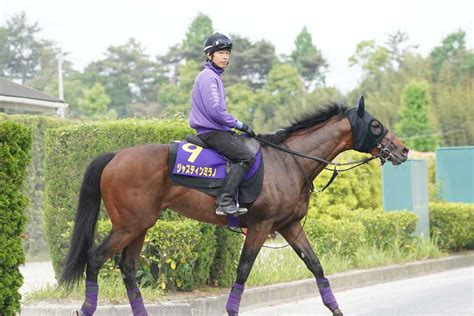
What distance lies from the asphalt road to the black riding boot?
2.66 m

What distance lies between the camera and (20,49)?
6034 centimetres

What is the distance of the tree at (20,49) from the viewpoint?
58.9 metres

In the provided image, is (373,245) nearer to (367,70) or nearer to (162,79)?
(162,79)

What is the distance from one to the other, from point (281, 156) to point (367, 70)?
72.0 m

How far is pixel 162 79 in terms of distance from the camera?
2564 inches

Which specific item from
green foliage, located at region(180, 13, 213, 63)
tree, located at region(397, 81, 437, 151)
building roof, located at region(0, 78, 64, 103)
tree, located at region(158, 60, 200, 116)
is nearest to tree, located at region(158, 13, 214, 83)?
green foliage, located at region(180, 13, 213, 63)

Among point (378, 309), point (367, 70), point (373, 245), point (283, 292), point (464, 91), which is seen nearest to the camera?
point (378, 309)

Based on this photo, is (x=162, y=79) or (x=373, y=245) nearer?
(x=373, y=245)

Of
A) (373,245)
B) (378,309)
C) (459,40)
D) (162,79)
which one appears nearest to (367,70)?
(459,40)

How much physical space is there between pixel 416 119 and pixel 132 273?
53.5m

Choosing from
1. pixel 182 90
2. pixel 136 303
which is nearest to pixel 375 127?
pixel 136 303

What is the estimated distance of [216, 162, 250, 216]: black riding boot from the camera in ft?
28.3

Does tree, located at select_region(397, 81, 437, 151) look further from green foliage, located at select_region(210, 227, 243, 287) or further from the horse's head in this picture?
the horse's head

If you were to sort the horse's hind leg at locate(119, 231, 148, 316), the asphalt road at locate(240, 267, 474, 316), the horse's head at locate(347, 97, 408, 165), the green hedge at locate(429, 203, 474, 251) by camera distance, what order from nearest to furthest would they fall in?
the horse's hind leg at locate(119, 231, 148, 316), the horse's head at locate(347, 97, 408, 165), the asphalt road at locate(240, 267, 474, 316), the green hedge at locate(429, 203, 474, 251)
